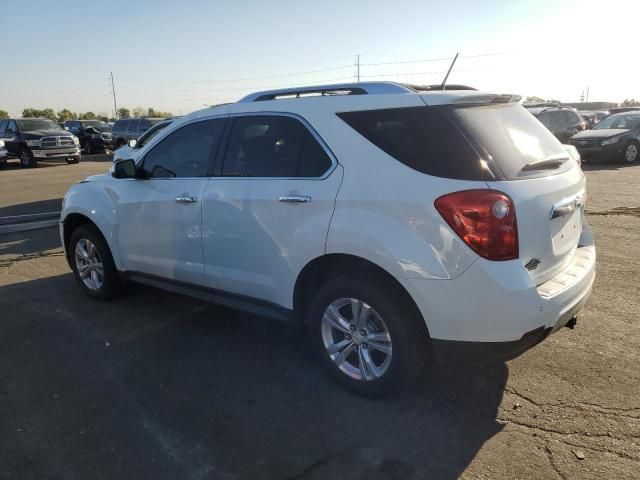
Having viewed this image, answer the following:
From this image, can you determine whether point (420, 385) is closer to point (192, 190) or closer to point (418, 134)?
point (418, 134)

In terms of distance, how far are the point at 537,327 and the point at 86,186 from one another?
14.1ft

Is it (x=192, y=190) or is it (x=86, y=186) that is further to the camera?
(x=86, y=186)

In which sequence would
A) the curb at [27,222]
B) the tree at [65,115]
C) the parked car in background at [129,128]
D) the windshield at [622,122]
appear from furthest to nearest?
the tree at [65,115]
the parked car in background at [129,128]
the windshield at [622,122]
the curb at [27,222]

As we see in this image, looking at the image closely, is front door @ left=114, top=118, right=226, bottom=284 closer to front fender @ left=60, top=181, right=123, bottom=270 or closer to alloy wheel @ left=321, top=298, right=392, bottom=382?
front fender @ left=60, top=181, right=123, bottom=270

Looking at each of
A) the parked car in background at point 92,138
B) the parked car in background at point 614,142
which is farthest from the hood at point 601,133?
the parked car in background at point 92,138

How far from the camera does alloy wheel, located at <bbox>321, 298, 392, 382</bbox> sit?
3.16 metres

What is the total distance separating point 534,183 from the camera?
2859 millimetres

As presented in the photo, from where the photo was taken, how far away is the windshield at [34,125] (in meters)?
22.0

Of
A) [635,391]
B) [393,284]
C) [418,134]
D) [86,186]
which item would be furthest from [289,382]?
[86,186]

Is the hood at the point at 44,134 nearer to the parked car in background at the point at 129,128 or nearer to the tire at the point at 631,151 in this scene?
the parked car in background at the point at 129,128

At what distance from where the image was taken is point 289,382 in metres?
3.54

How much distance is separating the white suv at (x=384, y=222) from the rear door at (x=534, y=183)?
11mm

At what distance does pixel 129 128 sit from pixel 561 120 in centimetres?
1860

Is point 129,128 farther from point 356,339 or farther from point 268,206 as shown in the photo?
point 356,339
